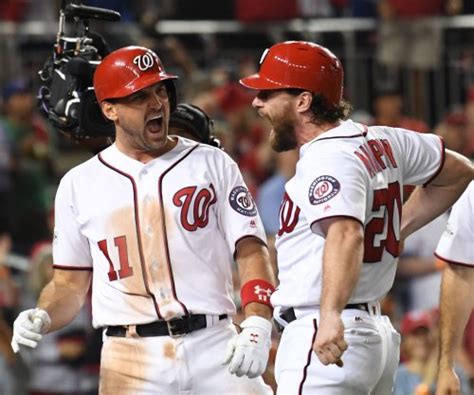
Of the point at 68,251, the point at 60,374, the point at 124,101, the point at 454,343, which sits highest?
the point at 124,101

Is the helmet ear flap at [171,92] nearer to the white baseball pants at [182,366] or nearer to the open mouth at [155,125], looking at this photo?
the open mouth at [155,125]

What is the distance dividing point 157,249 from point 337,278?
965mm

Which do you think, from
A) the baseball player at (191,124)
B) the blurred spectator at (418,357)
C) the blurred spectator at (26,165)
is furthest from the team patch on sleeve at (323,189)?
the blurred spectator at (26,165)

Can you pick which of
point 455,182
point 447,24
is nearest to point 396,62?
point 447,24

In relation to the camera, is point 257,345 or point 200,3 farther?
point 200,3

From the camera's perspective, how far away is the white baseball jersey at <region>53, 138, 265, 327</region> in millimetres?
5902

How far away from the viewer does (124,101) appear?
19.6 feet

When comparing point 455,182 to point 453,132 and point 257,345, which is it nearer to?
point 257,345

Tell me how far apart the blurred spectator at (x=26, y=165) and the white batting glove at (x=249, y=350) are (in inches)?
223

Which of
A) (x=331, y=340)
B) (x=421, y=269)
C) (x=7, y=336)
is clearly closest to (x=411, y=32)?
(x=421, y=269)

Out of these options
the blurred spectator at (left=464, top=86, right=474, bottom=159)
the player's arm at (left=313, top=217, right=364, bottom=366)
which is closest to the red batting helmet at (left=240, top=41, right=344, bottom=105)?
the player's arm at (left=313, top=217, right=364, bottom=366)

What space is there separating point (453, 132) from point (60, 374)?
11.0ft

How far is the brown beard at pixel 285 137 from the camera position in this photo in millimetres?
5746

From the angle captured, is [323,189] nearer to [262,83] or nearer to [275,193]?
[262,83]
